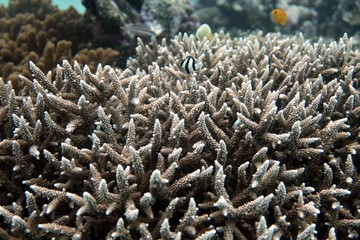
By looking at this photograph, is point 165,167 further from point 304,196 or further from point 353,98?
point 353,98

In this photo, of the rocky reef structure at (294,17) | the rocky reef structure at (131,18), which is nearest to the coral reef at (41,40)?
the rocky reef structure at (131,18)

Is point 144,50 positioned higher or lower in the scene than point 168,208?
higher

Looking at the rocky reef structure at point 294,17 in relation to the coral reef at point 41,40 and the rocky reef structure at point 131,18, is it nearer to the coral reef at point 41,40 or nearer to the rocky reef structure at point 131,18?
the rocky reef structure at point 131,18

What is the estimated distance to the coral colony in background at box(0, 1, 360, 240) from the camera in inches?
Answer: 94.3

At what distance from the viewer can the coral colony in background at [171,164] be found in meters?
2.39

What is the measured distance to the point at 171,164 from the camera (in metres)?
2.53

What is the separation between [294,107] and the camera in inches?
120

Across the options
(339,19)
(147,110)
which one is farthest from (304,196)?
(339,19)

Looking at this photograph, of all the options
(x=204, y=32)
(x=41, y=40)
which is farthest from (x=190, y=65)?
(x=41, y=40)

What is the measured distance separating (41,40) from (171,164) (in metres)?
4.93

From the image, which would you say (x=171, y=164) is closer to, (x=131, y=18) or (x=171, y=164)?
(x=171, y=164)

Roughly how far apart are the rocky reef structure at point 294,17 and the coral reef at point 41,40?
772 cm

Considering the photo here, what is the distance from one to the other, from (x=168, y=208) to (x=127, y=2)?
6161 millimetres

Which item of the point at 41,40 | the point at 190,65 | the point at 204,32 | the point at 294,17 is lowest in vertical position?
the point at 190,65
